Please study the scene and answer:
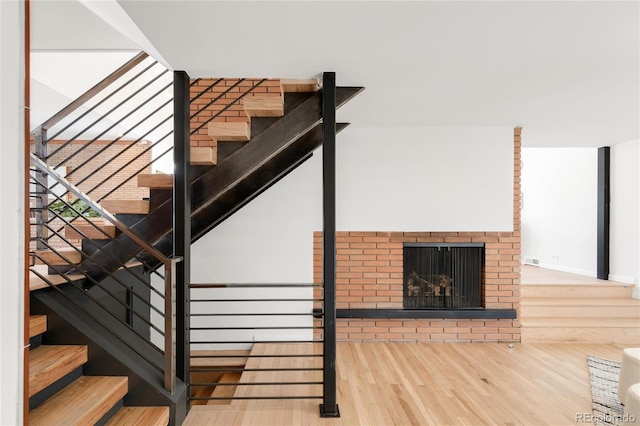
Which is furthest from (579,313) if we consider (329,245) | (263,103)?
(263,103)

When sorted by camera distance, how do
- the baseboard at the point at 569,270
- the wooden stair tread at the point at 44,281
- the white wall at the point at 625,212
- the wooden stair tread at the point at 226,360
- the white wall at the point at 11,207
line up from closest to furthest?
the white wall at the point at 11,207 → the wooden stair tread at the point at 44,281 → the wooden stair tread at the point at 226,360 → the white wall at the point at 625,212 → the baseboard at the point at 569,270

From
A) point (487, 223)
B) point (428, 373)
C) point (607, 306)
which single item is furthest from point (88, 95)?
point (607, 306)

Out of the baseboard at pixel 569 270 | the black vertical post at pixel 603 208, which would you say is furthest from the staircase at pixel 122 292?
the baseboard at pixel 569 270

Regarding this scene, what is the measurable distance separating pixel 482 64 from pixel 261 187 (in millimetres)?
2344

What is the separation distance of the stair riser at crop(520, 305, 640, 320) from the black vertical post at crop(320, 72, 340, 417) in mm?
2943

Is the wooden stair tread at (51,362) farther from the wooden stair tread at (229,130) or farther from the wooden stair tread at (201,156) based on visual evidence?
the wooden stair tread at (229,130)

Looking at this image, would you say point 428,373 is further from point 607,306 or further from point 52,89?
point 52,89

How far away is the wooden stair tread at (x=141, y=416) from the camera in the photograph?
218 cm

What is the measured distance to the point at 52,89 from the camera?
476cm

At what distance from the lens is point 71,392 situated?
214 centimetres

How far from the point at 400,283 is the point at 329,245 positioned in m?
2.03

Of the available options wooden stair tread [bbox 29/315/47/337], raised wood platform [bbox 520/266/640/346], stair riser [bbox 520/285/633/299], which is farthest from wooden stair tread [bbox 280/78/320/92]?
stair riser [bbox 520/285/633/299]

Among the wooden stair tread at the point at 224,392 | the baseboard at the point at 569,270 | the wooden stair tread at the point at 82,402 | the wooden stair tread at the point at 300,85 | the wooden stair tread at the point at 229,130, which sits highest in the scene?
the wooden stair tread at the point at 300,85

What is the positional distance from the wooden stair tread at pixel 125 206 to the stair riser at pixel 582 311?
4206mm
